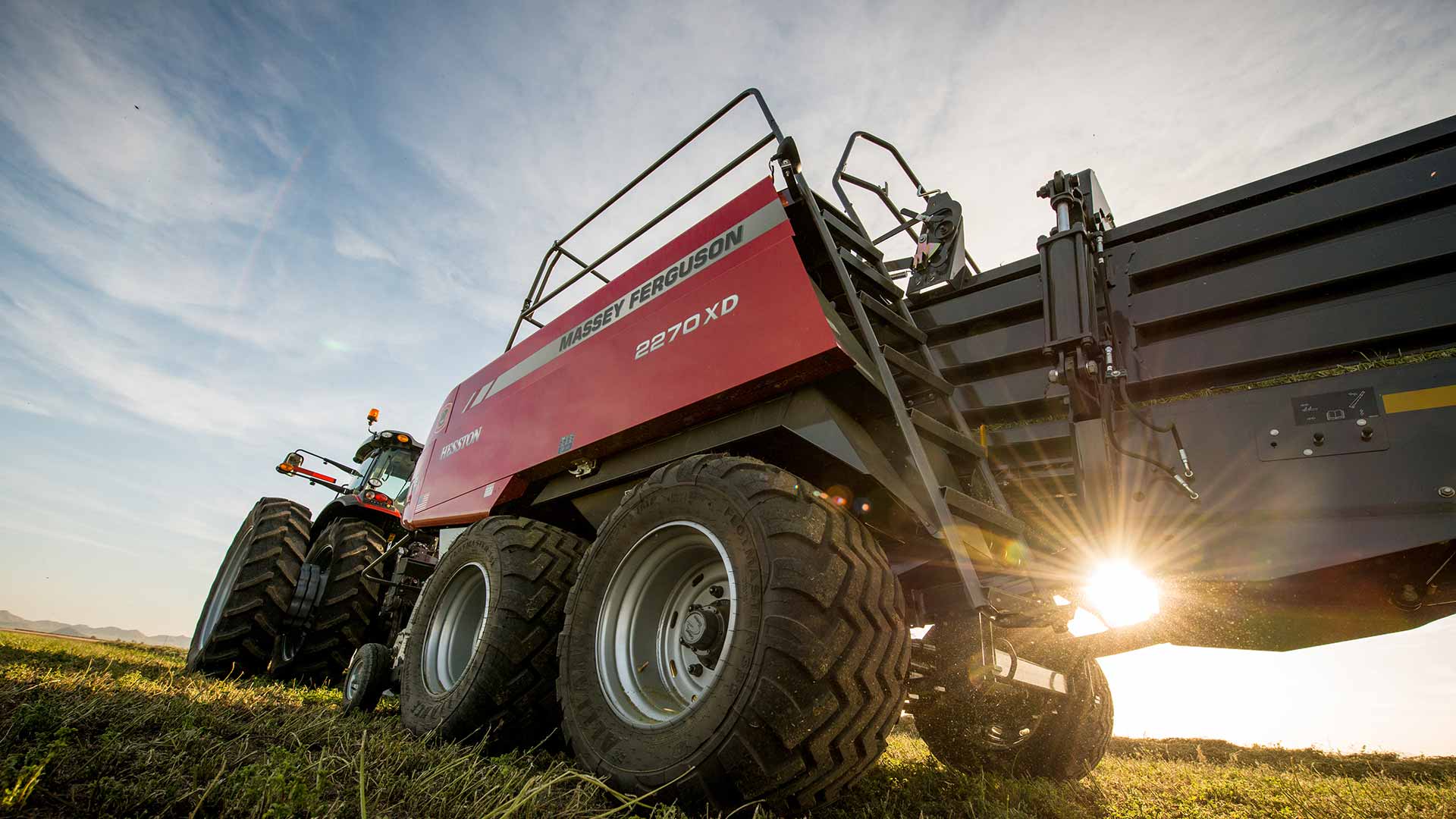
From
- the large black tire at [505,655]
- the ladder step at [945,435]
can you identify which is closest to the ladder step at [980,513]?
the ladder step at [945,435]

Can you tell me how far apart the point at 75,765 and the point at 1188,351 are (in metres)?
3.88

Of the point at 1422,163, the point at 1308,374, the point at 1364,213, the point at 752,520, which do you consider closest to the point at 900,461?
the point at 752,520

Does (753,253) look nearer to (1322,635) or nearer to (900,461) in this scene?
(900,461)

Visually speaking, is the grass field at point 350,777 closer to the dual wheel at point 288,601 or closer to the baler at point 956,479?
the baler at point 956,479

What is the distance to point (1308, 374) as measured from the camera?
8.23 ft

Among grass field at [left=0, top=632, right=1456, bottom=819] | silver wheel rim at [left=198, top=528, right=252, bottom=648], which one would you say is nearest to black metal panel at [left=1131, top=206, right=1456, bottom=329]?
grass field at [left=0, top=632, right=1456, bottom=819]

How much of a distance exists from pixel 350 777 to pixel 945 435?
240 centimetres

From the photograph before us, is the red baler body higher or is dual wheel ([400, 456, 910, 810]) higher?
the red baler body

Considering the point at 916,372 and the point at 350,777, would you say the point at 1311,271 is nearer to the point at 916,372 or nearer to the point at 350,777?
the point at 916,372

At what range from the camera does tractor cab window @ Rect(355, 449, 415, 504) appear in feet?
28.2

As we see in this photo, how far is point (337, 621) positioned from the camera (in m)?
6.07

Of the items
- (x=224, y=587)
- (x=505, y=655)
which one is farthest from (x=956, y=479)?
(x=224, y=587)

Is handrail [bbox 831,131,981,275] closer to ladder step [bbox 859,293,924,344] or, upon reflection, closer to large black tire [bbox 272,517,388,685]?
ladder step [bbox 859,293,924,344]

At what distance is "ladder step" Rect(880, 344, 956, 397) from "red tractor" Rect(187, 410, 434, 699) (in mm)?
4213
